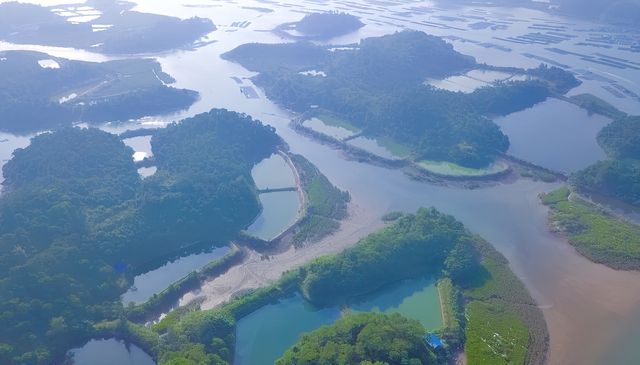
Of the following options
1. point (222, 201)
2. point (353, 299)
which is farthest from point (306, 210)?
point (353, 299)

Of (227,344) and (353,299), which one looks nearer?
(227,344)

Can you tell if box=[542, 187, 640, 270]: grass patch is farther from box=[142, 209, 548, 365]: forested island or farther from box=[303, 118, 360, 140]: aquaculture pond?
box=[303, 118, 360, 140]: aquaculture pond

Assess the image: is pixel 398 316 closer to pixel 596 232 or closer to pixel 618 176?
pixel 596 232

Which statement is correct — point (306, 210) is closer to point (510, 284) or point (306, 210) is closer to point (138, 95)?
point (510, 284)

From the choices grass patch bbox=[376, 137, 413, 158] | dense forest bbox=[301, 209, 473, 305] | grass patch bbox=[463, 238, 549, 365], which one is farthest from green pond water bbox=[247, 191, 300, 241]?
grass patch bbox=[463, 238, 549, 365]

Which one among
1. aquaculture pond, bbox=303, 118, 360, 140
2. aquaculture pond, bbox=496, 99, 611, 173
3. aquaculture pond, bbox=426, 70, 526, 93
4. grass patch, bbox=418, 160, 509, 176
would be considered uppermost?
aquaculture pond, bbox=426, 70, 526, 93

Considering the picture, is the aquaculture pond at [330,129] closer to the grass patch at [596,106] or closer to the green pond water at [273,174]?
the green pond water at [273,174]

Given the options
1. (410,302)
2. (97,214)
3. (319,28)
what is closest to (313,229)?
(410,302)
